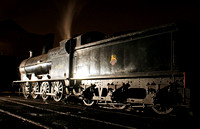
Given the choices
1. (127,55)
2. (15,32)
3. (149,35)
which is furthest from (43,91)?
(15,32)

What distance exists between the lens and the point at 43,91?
989 centimetres

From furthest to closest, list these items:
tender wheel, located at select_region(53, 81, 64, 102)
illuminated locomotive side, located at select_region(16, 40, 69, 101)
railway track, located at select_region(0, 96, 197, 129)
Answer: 1. tender wheel, located at select_region(53, 81, 64, 102)
2. illuminated locomotive side, located at select_region(16, 40, 69, 101)
3. railway track, located at select_region(0, 96, 197, 129)

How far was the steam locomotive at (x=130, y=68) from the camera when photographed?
468 centimetres

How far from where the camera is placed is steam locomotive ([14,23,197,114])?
15.4 ft

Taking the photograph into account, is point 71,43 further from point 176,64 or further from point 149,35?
point 176,64

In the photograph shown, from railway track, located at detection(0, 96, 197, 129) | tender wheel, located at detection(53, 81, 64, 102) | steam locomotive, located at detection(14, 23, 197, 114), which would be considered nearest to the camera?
railway track, located at detection(0, 96, 197, 129)

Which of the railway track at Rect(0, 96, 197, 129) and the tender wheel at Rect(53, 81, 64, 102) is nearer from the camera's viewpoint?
the railway track at Rect(0, 96, 197, 129)

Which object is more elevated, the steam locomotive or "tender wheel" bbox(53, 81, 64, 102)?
the steam locomotive

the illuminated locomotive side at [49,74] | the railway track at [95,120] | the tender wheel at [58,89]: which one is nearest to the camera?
the railway track at [95,120]

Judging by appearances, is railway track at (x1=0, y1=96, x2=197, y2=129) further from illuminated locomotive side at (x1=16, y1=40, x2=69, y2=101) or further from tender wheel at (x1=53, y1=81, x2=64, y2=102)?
illuminated locomotive side at (x1=16, y1=40, x2=69, y2=101)

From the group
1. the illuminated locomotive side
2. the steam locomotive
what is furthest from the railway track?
the illuminated locomotive side

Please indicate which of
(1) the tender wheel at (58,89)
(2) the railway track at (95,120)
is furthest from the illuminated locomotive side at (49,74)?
(2) the railway track at (95,120)

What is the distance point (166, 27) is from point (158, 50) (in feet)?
2.04

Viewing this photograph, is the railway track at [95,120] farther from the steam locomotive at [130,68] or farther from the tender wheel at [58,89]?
the tender wheel at [58,89]
